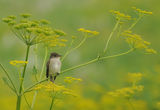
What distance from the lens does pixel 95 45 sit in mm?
16828

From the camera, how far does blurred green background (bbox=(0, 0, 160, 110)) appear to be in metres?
12.0

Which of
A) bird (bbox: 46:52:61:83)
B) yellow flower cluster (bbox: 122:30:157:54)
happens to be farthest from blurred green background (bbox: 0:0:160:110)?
yellow flower cluster (bbox: 122:30:157:54)

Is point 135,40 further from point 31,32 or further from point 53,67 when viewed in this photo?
point 31,32

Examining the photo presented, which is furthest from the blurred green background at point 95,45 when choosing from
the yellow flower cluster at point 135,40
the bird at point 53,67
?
the yellow flower cluster at point 135,40

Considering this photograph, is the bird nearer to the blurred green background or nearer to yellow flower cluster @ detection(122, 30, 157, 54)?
yellow flower cluster @ detection(122, 30, 157, 54)

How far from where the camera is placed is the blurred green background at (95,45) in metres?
12.0

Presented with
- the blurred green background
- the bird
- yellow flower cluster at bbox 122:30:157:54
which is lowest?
the blurred green background

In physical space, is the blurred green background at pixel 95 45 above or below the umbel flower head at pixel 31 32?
below

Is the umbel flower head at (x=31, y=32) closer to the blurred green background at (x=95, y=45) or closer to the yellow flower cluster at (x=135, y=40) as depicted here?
the yellow flower cluster at (x=135, y=40)

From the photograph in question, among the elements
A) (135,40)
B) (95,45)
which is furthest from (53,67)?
(95,45)

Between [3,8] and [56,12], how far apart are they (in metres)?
2.69

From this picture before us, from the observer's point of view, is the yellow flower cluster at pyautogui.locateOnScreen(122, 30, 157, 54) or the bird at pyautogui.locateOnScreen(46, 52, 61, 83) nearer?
the yellow flower cluster at pyautogui.locateOnScreen(122, 30, 157, 54)

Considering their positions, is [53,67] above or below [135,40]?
below

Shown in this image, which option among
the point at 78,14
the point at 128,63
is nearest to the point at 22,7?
the point at 78,14
